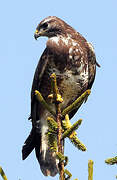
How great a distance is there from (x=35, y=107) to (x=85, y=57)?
3.74 ft

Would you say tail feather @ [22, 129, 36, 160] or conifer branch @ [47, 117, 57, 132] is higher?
conifer branch @ [47, 117, 57, 132]

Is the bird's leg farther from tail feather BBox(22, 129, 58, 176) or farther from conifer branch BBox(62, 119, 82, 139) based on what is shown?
tail feather BBox(22, 129, 58, 176)

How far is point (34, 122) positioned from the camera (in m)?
6.03

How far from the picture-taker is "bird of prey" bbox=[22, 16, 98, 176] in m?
5.40

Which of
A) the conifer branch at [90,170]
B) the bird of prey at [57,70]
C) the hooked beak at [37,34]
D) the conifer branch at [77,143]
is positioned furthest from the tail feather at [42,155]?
the conifer branch at [90,170]

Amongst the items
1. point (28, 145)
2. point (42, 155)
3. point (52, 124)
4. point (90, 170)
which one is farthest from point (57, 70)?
point (90, 170)

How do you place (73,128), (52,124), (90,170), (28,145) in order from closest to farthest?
(90,170) → (73,128) → (52,124) → (28,145)

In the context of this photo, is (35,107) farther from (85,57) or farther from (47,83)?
(85,57)

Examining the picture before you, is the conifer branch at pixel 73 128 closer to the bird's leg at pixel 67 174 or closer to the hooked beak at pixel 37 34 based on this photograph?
the bird's leg at pixel 67 174

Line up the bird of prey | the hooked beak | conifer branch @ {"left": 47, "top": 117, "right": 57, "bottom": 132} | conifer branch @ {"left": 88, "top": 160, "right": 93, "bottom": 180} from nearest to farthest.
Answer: conifer branch @ {"left": 88, "top": 160, "right": 93, "bottom": 180} → conifer branch @ {"left": 47, "top": 117, "right": 57, "bottom": 132} → the bird of prey → the hooked beak

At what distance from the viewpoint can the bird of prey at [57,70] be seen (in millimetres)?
5402

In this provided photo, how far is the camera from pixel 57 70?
5.36 meters

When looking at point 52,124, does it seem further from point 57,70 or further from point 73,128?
point 57,70

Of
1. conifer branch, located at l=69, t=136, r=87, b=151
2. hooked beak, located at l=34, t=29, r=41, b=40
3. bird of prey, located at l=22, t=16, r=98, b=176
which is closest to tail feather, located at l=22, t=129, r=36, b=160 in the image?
bird of prey, located at l=22, t=16, r=98, b=176
